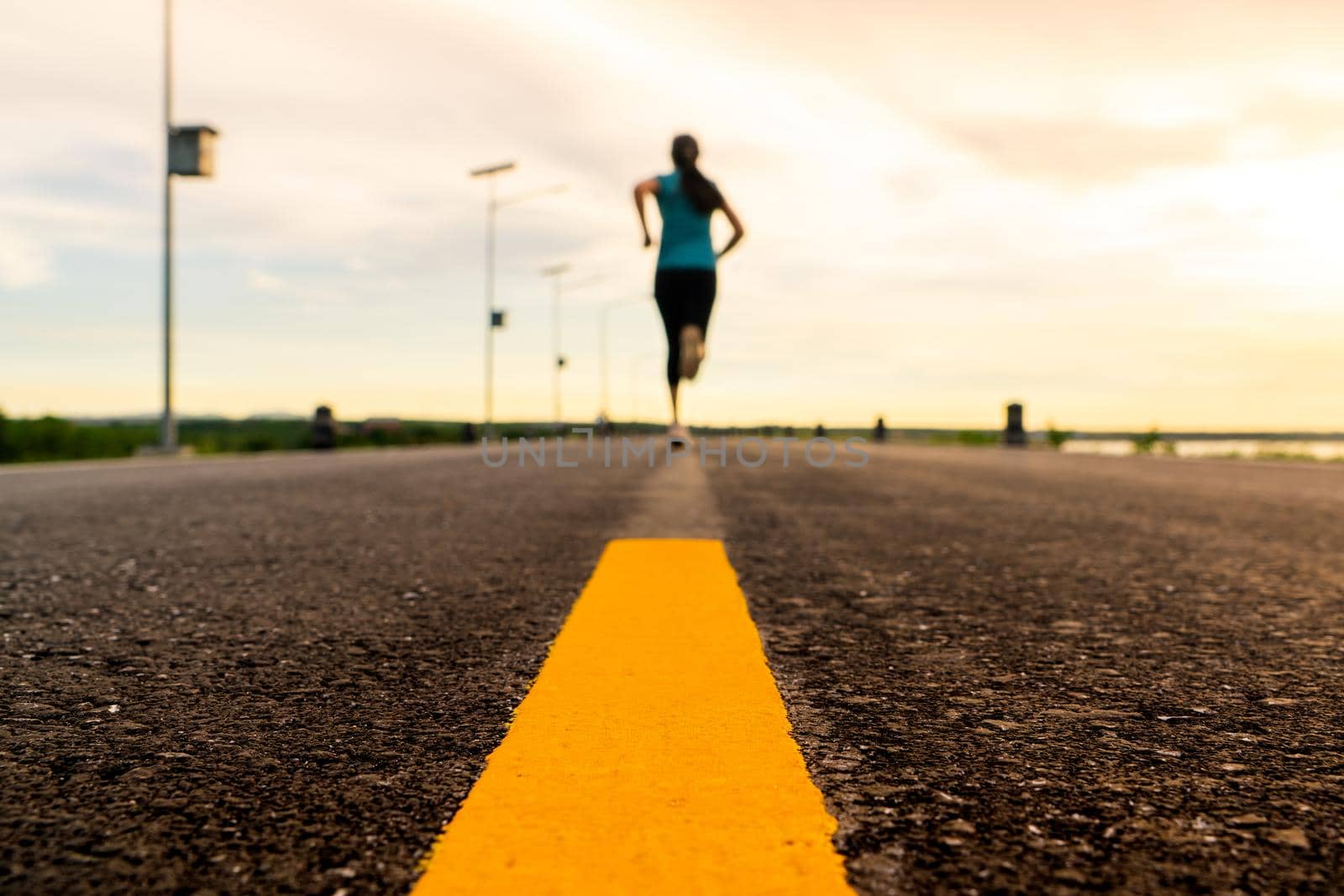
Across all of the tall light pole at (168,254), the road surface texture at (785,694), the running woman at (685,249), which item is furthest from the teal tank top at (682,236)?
the tall light pole at (168,254)

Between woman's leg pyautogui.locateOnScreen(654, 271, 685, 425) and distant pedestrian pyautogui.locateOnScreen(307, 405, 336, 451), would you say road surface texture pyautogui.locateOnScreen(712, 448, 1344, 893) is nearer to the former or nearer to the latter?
woman's leg pyautogui.locateOnScreen(654, 271, 685, 425)

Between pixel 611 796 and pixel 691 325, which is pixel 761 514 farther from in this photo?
pixel 611 796

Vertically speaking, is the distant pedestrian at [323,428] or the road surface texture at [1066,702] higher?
Result: the distant pedestrian at [323,428]

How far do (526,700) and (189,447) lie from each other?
1653 centimetres

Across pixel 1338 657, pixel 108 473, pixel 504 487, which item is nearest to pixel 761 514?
pixel 504 487

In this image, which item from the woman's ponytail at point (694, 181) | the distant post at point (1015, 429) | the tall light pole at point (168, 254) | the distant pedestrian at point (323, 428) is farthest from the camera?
the distant post at point (1015, 429)

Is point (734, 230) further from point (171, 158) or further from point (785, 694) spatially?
point (171, 158)

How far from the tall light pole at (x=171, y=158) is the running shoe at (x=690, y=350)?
41.2 feet

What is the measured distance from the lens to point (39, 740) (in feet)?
5.28

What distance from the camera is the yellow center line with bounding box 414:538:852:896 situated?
1.12 meters

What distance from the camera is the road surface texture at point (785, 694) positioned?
3.97ft

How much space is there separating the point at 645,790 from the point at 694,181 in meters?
5.12

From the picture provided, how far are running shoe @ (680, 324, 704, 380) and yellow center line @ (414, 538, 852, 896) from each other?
13.2 ft

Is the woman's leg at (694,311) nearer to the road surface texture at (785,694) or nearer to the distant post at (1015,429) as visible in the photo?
the road surface texture at (785,694)
